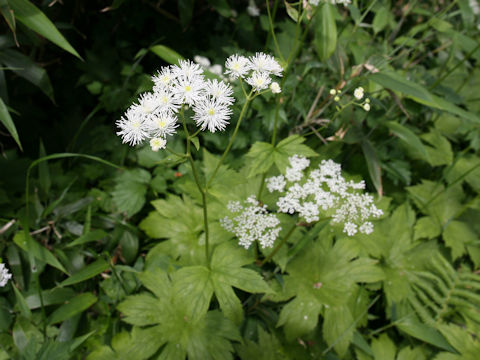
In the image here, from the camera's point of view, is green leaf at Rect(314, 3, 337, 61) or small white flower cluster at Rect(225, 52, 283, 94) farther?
green leaf at Rect(314, 3, 337, 61)

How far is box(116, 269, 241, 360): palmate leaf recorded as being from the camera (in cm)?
148

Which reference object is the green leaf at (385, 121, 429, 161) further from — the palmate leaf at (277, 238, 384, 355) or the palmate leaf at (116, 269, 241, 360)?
the palmate leaf at (116, 269, 241, 360)

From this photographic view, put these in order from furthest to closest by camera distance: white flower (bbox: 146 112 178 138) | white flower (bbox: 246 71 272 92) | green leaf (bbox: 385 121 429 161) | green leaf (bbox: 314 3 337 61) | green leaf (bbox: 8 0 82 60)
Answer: green leaf (bbox: 385 121 429 161) → green leaf (bbox: 314 3 337 61) → green leaf (bbox: 8 0 82 60) → white flower (bbox: 246 71 272 92) → white flower (bbox: 146 112 178 138)

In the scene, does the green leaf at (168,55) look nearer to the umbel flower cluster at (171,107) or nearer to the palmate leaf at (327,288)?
the umbel flower cluster at (171,107)

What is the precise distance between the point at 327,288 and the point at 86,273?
1.24 metres

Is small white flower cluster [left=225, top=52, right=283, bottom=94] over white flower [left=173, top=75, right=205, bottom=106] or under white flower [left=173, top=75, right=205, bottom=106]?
over

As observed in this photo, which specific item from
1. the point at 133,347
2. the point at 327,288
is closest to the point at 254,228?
the point at 327,288

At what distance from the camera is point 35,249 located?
1535mm

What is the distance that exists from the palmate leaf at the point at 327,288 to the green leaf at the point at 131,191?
106cm

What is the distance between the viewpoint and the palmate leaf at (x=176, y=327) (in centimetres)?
148

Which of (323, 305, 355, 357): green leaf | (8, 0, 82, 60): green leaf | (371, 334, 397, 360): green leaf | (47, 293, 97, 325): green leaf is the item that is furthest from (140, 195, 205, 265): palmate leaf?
(371, 334, 397, 360): green leaf

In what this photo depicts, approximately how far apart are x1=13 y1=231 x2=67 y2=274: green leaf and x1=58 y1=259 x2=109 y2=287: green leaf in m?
0.08

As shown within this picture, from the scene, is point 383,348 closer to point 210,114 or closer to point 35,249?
point 210,114

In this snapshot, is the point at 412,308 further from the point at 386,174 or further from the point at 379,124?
the point at 379,124
